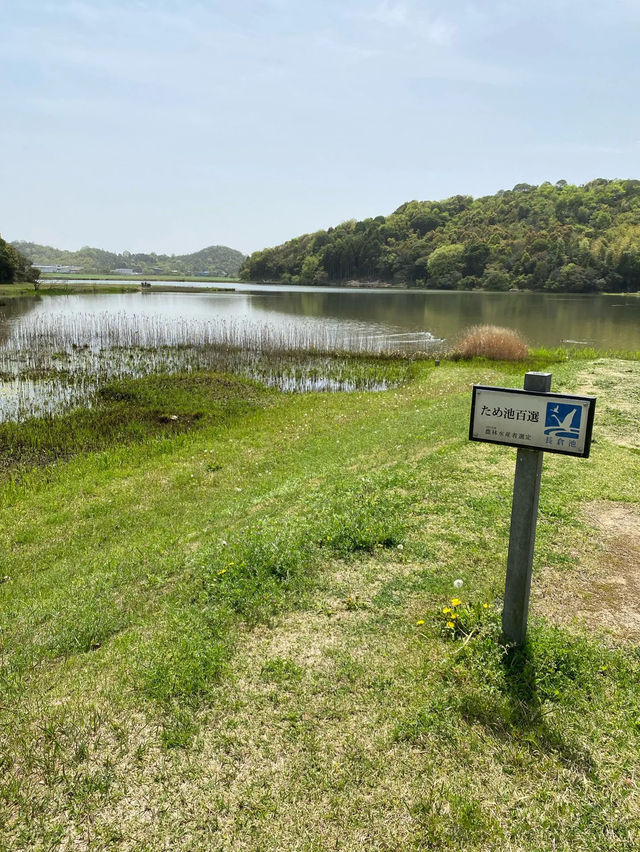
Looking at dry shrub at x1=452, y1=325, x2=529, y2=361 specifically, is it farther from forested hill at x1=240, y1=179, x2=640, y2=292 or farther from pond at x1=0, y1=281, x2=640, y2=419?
forested hill at x1=240, y1=179, x2=640, y2=292

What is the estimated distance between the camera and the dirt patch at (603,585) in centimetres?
422

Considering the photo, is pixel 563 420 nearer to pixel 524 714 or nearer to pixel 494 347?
pixel 524 714

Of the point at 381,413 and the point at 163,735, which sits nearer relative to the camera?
the point at 163,735

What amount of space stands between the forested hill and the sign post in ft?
377

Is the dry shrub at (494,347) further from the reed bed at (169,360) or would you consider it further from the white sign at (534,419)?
the white sign at (534,419)

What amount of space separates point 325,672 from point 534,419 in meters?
2.43

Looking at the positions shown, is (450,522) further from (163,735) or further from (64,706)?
(64,706)

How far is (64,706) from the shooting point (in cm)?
353

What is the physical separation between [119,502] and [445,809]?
7.44m

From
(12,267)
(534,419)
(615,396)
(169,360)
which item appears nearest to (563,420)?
(534,419)

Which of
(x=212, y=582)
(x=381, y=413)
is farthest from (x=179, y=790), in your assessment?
(x=381, y=413)

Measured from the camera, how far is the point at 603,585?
4.73m

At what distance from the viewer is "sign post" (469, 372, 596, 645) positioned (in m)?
3.17

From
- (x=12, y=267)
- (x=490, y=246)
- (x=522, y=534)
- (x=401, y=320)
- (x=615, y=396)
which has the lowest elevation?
(x=615, y=396)
